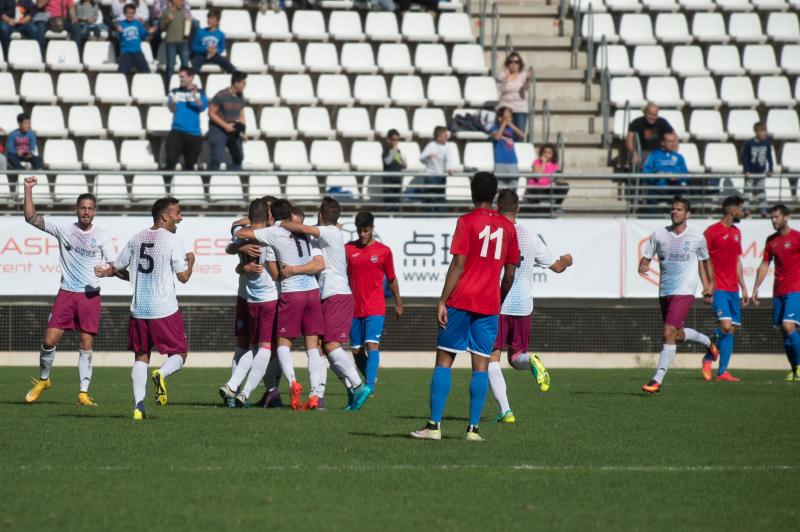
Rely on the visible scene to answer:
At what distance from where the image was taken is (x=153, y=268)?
40.0ft

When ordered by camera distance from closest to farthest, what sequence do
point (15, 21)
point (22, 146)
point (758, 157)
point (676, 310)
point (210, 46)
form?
point (676, 310), point (22, 146), point (758, 157), point (210, 46), point (15, 21)

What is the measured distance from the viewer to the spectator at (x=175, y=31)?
25.5m

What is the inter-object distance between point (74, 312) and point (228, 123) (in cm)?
987

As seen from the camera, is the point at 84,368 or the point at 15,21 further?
the point at 15,21

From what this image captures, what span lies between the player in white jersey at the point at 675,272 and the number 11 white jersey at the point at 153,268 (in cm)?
619

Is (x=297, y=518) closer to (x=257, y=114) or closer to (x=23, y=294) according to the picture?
(x=23, y=294)

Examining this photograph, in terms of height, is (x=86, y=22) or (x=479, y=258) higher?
(x=86, y=22)

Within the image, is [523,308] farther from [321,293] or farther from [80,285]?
[80,285]

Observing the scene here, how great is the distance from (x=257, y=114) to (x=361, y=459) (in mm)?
17511

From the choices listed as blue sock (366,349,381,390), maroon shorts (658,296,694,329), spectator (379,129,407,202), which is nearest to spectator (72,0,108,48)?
spectator (379,129,407,202)

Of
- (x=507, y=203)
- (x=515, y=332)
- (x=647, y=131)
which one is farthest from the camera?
(x=647, y=131)

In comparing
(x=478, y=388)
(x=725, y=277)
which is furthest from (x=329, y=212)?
(x=725, y=277)

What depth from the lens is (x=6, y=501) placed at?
7590mm

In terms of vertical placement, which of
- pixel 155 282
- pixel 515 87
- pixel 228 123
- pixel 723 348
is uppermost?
pixel 515 87
